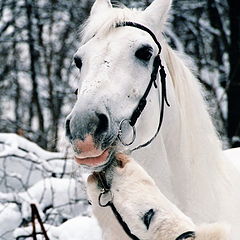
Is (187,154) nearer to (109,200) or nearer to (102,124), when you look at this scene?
(102,124)

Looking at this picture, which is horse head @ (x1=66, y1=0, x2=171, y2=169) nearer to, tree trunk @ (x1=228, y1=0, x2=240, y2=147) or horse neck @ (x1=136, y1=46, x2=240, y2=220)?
horse neck @ (x1=136, y1=46, x2=240, y2=220)

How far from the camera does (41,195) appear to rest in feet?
24.1

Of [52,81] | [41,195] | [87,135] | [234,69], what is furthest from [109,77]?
[52,81]

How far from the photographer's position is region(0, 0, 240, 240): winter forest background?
745 centimetres

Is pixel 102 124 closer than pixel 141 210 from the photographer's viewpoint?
No

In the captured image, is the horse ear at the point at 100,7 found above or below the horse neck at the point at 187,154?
above

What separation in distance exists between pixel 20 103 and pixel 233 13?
12.9m

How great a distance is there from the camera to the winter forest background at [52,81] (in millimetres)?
7453

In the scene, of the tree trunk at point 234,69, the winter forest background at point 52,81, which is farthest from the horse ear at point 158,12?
the tree trunk at point 234,69

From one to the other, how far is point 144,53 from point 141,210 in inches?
70.1

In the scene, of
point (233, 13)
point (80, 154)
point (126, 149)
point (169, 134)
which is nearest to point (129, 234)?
point (80, 154)

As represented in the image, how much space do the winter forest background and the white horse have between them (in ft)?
1.10

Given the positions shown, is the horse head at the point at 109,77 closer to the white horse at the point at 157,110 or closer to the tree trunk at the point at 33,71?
the white horse at the point at 157,110

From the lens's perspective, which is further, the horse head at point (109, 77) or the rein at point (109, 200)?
the horse head at point (109, 77)
